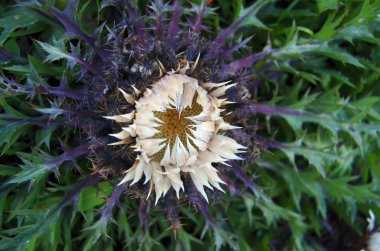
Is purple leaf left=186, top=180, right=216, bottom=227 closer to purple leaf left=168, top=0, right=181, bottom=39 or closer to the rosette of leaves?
the rosette of leaves

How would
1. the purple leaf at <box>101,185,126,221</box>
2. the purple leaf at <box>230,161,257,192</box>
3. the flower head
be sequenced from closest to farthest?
the flower head, the purple leaf at <box>101,185,126,221</box>, the purple leaf at <box>230,161,257,192</box>

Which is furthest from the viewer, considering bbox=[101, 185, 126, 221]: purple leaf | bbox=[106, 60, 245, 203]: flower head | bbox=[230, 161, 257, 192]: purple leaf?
bbox=[230, 161, 257, 192]: purple leaf

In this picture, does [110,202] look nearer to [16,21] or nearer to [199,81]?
[199,81]

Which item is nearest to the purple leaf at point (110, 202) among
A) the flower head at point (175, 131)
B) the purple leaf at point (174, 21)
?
the flower head at point (175, 131)

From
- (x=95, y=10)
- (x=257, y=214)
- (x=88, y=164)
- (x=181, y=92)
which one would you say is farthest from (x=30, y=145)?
(x=257, y=214)

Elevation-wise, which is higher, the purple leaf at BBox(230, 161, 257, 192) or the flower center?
the flower center

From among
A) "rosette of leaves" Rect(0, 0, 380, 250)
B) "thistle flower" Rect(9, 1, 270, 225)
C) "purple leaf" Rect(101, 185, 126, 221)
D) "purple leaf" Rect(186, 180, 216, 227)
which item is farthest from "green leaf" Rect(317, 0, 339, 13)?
"purple leaf" Rect(101, 185, 126, 221)

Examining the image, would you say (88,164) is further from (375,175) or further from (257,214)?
(375,175)

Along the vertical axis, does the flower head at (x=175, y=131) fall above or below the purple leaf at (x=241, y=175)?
above

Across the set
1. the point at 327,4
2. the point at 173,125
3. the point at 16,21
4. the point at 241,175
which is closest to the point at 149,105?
the point at 173,125

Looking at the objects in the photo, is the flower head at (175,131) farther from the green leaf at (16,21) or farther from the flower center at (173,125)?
the green leaf at (16,21)
